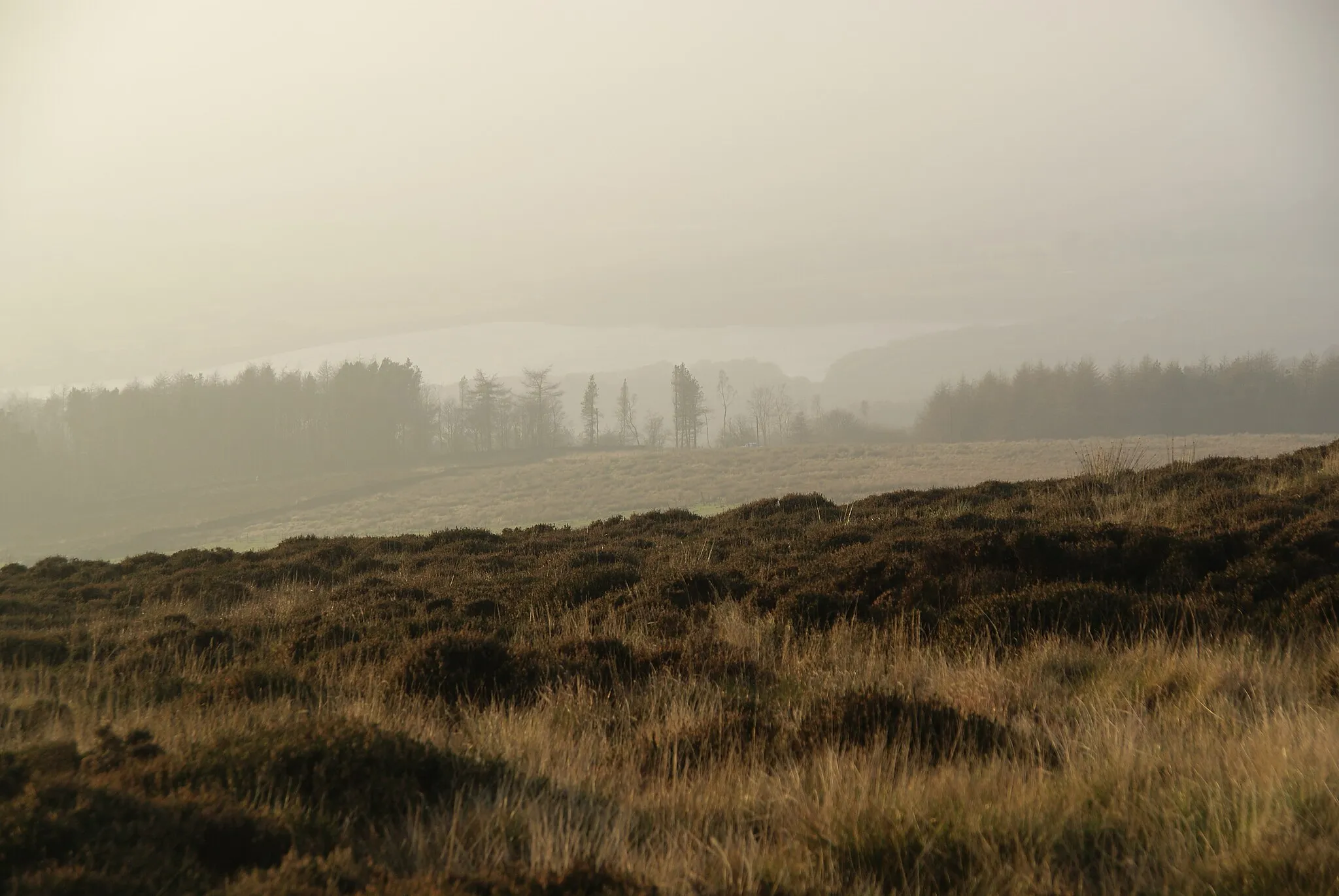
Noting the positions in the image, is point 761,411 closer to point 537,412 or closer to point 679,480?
point 537,412

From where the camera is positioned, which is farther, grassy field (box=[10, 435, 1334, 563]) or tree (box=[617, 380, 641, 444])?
tree (box=[617, 380, 641, 444])

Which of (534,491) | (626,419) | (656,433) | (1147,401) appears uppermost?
(626,419)

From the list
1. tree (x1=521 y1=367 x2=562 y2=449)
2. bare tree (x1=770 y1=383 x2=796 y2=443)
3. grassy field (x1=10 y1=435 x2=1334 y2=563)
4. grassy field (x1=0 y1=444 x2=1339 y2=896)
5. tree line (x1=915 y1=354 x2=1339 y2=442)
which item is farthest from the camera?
bare tree (x1=770 y1=383 x2=796 y2=443)

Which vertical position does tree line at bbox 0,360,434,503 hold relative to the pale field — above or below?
above

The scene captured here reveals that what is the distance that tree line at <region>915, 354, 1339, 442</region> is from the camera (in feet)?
332

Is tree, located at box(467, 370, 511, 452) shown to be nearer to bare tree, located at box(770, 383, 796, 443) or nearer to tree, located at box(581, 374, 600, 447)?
tree, located at box(581, 374, 600, 447)

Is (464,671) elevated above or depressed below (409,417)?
below

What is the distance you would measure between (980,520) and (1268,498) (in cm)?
381

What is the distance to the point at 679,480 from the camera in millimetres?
68500

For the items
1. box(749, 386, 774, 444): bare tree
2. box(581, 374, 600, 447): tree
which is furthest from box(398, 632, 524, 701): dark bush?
box(749, 386, 774, 444): bare tree

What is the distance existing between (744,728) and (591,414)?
4467 inches

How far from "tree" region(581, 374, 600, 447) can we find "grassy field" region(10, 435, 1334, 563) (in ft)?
96.4

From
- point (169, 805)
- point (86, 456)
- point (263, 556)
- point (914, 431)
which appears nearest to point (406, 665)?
point (169, 805)

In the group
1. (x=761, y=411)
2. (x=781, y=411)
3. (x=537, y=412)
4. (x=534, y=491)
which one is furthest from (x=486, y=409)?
(x=781, y=411)
